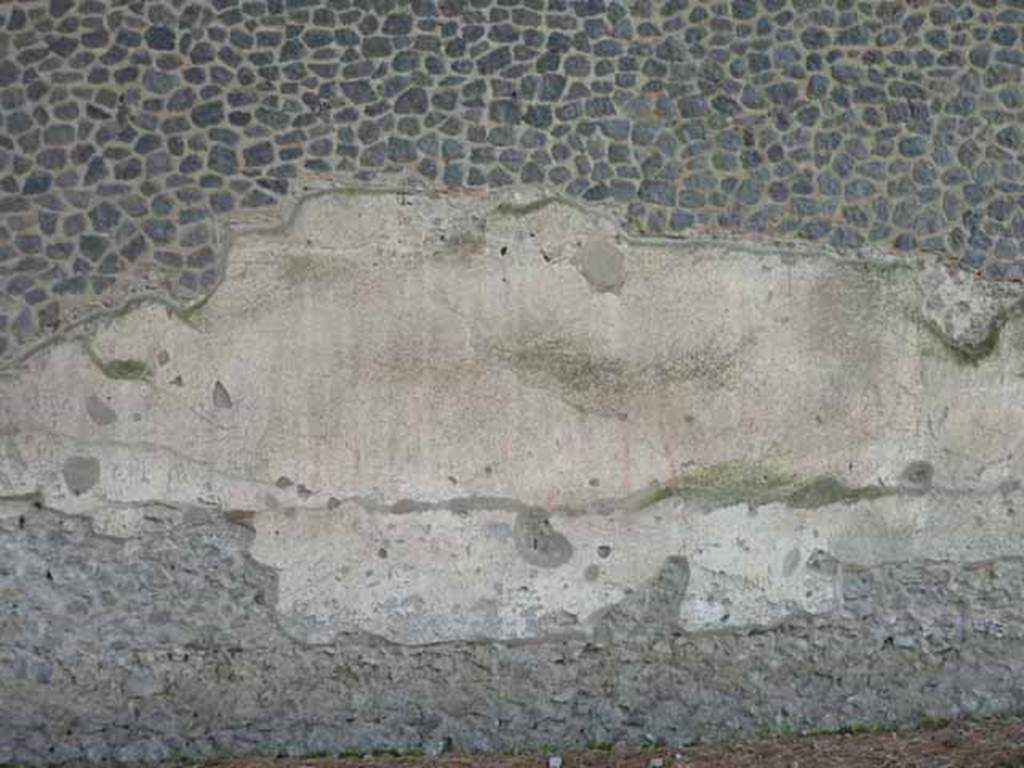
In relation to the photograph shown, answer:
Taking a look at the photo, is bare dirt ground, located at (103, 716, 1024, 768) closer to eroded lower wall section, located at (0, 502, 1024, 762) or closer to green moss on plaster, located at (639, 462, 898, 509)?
eroded lower wall section, located at (0, 502, 1024, 762)

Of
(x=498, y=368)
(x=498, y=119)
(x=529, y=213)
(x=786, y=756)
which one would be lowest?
(x=786, y=756)

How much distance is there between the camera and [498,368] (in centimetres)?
622

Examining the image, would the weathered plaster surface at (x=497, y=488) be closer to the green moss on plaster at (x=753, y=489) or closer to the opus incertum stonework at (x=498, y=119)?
the green moss on plaster at (x=753, y=489)

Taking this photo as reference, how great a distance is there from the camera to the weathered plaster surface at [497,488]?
20.0ft

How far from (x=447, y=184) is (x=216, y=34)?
124cm

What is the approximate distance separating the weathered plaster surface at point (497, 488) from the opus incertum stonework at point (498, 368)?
0.02 metres

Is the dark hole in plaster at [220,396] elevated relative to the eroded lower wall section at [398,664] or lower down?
elevated

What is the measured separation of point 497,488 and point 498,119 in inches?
66.0

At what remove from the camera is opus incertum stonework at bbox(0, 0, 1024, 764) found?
611cm

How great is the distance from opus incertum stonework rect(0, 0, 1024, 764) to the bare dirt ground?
10 cm

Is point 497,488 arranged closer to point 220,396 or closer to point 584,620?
point 584,620

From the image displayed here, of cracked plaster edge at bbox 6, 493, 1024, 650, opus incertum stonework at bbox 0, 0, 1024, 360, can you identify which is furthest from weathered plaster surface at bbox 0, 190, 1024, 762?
opus incertum stonework at bbox 0, 0, 1024, 360

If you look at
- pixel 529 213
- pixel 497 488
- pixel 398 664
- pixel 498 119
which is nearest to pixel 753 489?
pixel 497 488

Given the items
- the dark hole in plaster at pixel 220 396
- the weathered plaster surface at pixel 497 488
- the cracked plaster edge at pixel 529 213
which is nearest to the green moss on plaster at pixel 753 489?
the weathered plaster surface at pixel 497 488
